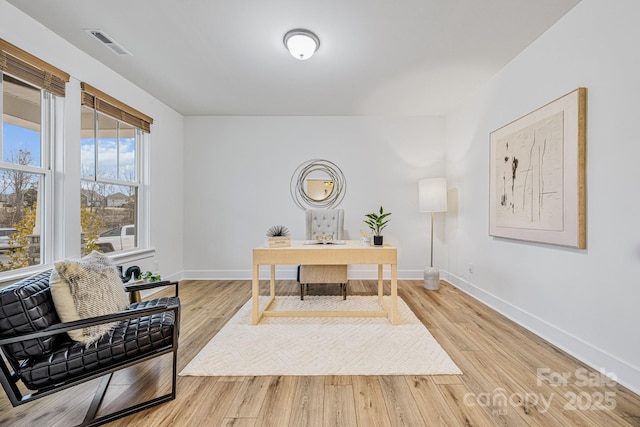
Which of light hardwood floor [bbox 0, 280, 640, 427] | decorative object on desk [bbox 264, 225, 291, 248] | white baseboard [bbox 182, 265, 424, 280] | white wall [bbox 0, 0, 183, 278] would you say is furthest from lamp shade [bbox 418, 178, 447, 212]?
white wall [bbox 0, 0, 183, 278]

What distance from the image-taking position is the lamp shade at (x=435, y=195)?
3992 millimetres

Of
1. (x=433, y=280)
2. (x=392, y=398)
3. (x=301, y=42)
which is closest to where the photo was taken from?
(x=392, y=398)

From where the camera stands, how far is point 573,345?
2123 millimetres

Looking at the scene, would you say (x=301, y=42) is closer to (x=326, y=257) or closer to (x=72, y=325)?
(x=326, y=257)

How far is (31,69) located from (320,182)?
3.29 m

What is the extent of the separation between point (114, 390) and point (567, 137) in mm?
3525

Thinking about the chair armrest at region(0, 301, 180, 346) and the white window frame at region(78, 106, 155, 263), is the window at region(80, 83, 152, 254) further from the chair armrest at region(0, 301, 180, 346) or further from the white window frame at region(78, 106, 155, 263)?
the chair armrest at region(0, 301, 180, 346)

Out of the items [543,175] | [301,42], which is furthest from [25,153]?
[543,175]

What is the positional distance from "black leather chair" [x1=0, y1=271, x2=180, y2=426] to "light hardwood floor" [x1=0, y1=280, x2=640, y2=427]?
174mm

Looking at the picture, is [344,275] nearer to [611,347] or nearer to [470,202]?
[470,202]

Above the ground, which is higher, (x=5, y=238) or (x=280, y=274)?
(x=5, y=238)

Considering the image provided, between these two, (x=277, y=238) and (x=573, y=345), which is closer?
(x=573, y=345)

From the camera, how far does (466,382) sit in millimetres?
1799

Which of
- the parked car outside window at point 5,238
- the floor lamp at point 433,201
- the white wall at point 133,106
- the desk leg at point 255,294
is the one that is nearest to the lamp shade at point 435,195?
the floor lamp at point 433,201
